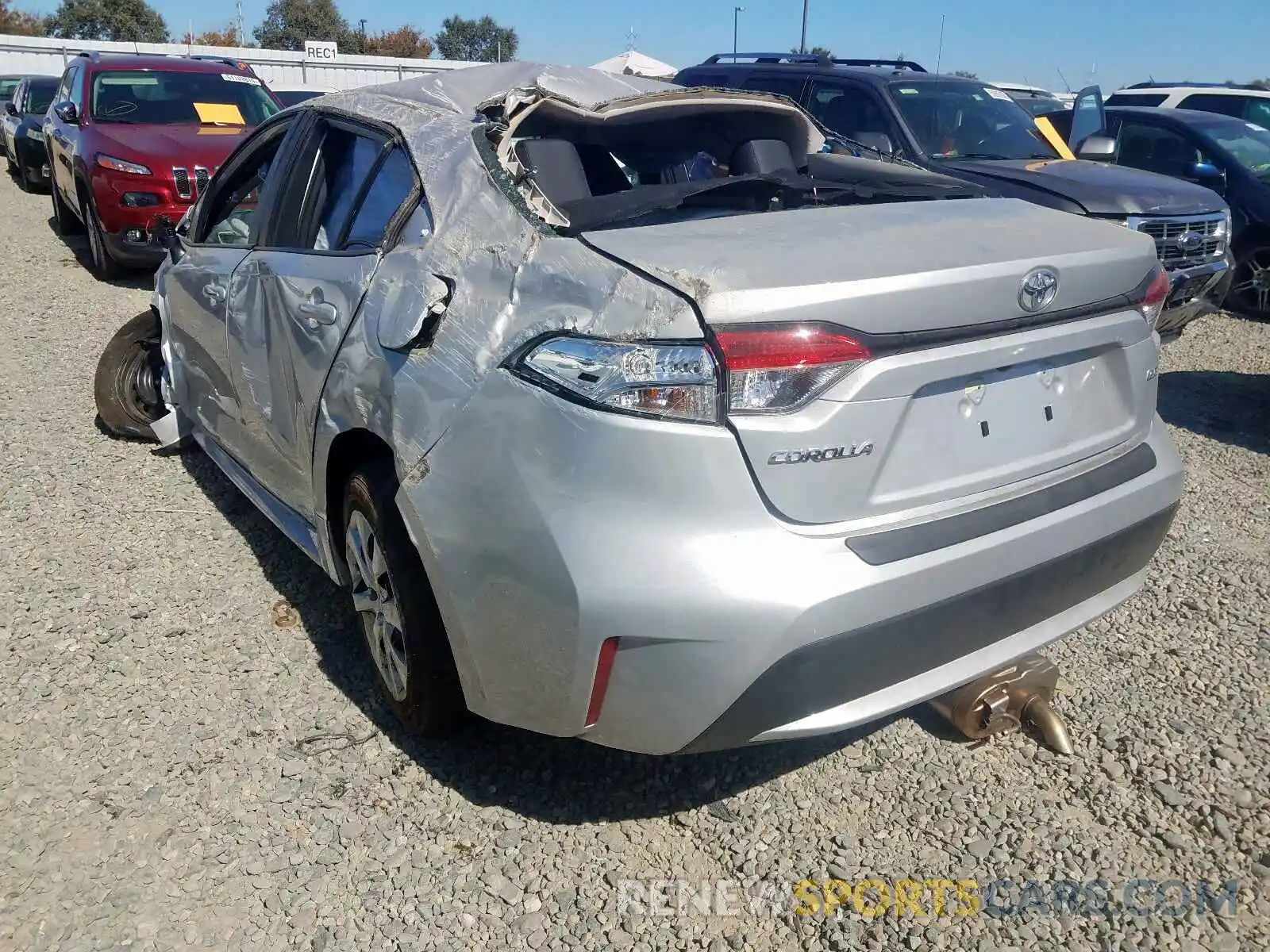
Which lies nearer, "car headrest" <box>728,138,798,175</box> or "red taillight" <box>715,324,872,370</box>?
"red taillight" <box>715,324,872,370</box>

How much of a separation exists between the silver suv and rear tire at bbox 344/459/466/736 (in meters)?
0.01

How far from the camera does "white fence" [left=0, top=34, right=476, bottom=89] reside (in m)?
34.1

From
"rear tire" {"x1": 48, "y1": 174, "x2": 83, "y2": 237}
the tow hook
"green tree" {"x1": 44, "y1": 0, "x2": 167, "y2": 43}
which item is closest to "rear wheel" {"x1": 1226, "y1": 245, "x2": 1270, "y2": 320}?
the tow hook

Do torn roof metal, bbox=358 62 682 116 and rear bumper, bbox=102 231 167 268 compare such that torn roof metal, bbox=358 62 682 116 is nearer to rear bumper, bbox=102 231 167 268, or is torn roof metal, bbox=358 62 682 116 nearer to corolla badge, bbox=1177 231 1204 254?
corolla badge, bbox=1177 231 1204 254

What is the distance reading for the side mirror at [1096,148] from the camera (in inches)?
297

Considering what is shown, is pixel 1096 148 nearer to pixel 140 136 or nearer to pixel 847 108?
pixel 847 108

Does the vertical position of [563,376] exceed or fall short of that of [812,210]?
it falls short

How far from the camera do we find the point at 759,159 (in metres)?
3.47

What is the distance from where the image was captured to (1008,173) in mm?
6535

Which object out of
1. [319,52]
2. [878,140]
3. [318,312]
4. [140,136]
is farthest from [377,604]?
[319,52]

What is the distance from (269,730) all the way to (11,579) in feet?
5.01

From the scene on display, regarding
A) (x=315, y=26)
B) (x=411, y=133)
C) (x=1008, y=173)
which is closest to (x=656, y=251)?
(x=411, y=133)

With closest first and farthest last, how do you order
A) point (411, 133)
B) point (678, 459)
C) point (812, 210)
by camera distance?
point (678, 459), point (812, 210), point (411, 133)

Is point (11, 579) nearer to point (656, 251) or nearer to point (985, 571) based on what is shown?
point (656, 251)
